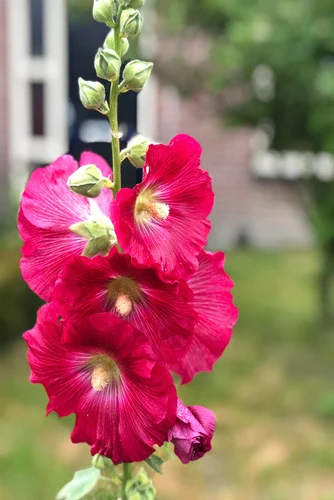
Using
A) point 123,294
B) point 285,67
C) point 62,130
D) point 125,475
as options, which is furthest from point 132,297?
point 62,130

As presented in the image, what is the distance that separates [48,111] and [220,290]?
767 cm

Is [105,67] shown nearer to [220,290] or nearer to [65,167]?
[65,167]

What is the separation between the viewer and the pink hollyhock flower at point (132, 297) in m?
0.63

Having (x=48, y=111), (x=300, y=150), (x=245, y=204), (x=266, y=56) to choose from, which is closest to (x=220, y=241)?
(x=245, y=204)

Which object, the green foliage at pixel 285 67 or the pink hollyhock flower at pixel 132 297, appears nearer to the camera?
the pink hollyhock flower at pixel 132 297

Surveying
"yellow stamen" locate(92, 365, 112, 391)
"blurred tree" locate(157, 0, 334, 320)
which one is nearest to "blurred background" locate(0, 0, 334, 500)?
"blurred tree" locate(157, 0, 334, 320)

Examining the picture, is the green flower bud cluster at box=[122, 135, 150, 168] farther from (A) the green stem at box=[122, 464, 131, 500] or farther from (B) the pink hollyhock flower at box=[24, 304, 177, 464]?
(A) the green stem at box=[122, 464, 131, 500]

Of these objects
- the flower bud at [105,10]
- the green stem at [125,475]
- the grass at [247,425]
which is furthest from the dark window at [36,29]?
the green stem at [125,475]

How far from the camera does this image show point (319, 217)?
15.3 ft

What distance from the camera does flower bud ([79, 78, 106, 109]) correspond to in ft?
2.26

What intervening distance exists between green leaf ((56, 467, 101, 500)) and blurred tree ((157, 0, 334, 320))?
116 inches

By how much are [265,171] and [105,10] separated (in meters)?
7.59

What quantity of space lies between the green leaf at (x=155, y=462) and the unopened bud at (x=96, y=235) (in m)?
0.23

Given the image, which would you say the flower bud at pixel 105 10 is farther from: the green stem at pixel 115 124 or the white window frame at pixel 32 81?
the white window frame at pixel 32 81
